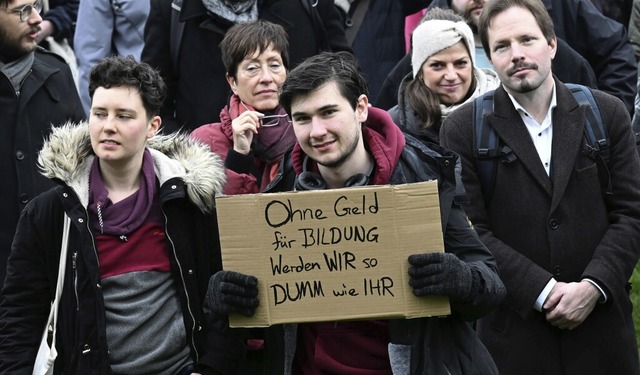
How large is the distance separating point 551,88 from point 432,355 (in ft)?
6.64

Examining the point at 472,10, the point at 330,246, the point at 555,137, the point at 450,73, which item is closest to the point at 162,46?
the point at 450,73

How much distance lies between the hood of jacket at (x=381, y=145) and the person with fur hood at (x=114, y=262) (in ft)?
1.90

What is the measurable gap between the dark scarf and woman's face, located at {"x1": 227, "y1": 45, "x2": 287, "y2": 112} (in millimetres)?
1322

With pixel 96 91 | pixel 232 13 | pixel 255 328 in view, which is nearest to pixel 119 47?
pixel 232 13

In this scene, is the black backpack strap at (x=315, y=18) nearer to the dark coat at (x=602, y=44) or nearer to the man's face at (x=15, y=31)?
the man's face at (x=15, y=31)

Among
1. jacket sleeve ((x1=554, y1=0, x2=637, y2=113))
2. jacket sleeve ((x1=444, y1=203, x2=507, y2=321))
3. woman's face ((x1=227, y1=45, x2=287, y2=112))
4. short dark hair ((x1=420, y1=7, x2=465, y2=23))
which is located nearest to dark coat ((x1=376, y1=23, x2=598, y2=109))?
short dark hair ((x1=420, y1=7, x2=465, y2=23))

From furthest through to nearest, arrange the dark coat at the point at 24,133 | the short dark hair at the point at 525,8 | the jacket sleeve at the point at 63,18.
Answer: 1. the jacket sleeve at the point at 63,18
2. the dark coat at the point at 24,133
3. the short dark hair at the point at 525,8

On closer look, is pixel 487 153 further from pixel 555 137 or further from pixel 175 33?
pixel 175 33

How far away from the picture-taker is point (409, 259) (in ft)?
17.7

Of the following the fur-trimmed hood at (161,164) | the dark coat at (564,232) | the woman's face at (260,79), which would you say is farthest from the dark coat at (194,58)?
the dark coat at (564,232)

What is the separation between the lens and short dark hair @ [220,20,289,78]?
7.57 meters

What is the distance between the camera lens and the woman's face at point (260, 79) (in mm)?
7465

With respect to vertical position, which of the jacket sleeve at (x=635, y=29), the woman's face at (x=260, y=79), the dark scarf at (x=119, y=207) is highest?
the jacket sleeve at (x=635, y=29)

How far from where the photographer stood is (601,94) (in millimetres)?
6996
